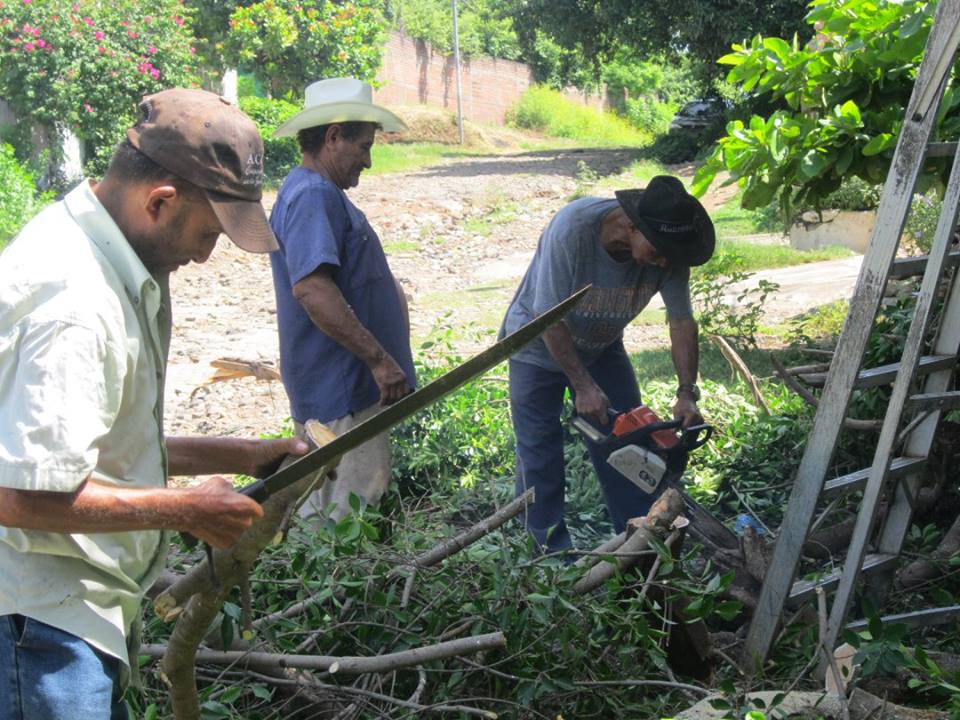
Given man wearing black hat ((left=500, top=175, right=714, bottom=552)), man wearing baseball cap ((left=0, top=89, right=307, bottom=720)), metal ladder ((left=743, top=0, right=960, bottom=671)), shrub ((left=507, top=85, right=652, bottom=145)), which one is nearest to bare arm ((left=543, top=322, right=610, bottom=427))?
man wearing black hat ((left=500, top=175, right=714, bottom=552))

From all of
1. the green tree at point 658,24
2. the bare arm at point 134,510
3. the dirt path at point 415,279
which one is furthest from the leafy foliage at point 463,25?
the bare arm at point 134,510

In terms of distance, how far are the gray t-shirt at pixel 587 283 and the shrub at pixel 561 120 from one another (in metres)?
30.5

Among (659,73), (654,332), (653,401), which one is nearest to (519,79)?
(659,73)

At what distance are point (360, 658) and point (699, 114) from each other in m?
25.0

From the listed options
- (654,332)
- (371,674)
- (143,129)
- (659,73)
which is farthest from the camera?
(659,73)

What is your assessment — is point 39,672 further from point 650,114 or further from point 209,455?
point 650,114

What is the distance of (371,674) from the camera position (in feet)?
10.2

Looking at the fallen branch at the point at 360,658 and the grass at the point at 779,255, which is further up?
the fallen branch at the point at 360,658

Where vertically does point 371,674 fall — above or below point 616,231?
Answer: below

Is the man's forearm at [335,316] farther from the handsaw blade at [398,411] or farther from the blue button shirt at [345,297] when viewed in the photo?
the handsaw blade at [398,411]

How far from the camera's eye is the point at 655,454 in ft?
14.6

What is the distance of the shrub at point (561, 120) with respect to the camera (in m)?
35.4

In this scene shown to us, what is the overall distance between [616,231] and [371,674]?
85.8 inches

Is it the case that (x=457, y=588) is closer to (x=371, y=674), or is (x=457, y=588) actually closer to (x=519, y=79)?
(x=371, y=674)
